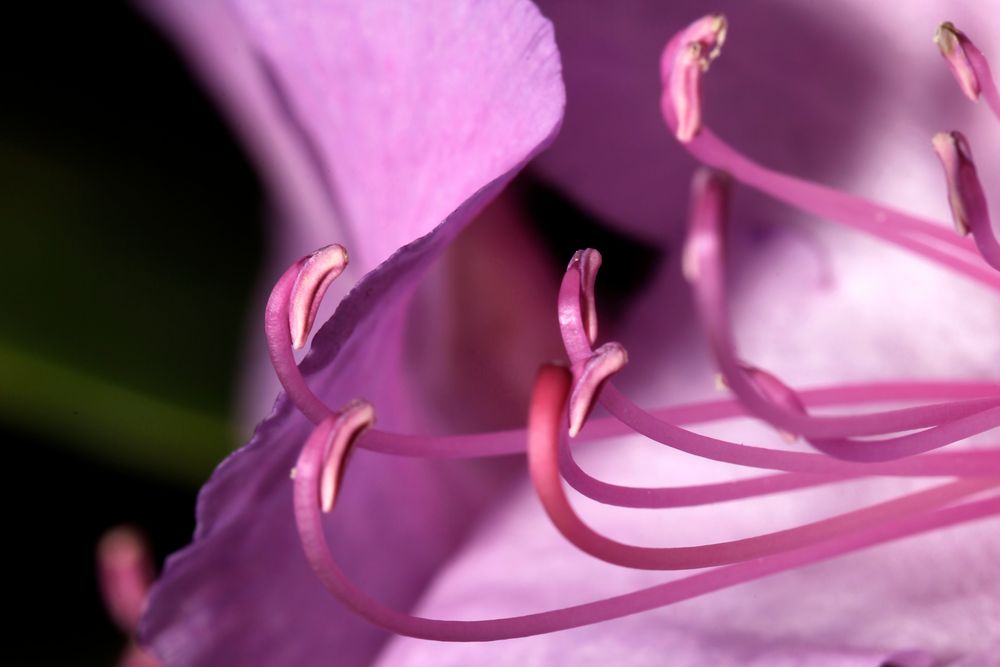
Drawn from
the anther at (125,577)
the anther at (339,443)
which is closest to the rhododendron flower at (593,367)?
the anther at (339,443)

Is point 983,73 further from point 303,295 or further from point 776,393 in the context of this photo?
point 303,295

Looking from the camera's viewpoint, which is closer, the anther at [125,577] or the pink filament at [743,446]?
the pink filament at [743,446]

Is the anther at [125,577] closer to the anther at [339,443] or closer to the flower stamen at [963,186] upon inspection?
the anther at [339,443]

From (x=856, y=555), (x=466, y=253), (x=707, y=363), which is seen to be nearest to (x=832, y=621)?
(x=856, y=555)

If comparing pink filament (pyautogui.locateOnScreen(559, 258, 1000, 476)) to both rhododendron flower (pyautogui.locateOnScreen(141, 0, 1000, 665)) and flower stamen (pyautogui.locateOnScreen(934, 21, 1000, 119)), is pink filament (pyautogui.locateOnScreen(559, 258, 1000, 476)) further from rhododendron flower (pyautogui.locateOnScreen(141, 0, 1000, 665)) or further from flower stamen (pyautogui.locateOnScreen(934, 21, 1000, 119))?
flower stamen (pyautogui.locateOnScreen(934, 21, 1000, 119))

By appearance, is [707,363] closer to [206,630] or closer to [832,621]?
[832,621]

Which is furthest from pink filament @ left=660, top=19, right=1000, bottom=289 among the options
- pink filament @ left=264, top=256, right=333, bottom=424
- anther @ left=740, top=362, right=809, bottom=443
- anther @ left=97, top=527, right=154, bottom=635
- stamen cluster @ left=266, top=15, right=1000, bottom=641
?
anther @ left=97, top=527, right=154, bottom=635

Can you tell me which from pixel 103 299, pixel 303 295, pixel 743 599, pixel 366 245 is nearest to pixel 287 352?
pixel 303 295

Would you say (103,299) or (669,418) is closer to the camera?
(669,418)
